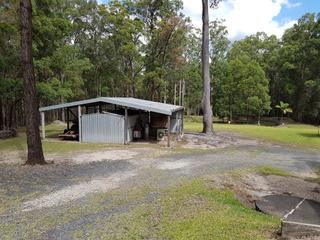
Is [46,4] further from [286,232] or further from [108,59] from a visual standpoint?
[286,232]

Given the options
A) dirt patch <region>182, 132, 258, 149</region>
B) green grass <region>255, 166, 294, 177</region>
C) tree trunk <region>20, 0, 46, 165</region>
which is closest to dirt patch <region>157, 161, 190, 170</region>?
green grass <region>255, 166, 294, 177</region>

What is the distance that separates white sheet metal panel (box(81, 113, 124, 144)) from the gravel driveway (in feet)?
10.4

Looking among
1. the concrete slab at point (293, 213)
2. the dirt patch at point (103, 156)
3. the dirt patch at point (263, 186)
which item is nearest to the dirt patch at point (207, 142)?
the dirt patch at point (103, 156)

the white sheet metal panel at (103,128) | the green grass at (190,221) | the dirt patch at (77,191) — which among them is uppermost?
the white sheet metal panel at (103,128)

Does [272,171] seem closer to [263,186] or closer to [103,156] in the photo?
[263,186]

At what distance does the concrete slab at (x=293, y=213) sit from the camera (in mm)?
4152

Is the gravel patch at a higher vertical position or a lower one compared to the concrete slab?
higher

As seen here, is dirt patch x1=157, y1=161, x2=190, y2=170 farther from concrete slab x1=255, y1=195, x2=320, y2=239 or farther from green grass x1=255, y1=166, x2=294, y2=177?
concrete slab x1=255, y1=195, x2=320, y2=239

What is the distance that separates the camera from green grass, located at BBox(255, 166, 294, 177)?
30.2ft

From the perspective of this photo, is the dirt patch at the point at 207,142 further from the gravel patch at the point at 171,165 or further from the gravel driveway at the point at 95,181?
the gravel patch at the point at 171,165

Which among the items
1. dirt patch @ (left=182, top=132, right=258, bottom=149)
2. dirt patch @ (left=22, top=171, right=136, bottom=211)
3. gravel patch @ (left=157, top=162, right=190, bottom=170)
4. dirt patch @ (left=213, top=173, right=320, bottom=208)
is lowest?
dirt patch @ (left=213, top=173, right=320, bottom=208)

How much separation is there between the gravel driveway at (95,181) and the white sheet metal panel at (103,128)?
317 cm

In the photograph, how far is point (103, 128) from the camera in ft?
53.2

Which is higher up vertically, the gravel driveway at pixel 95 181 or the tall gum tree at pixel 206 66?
the tall gum tree at pixel 206 66
